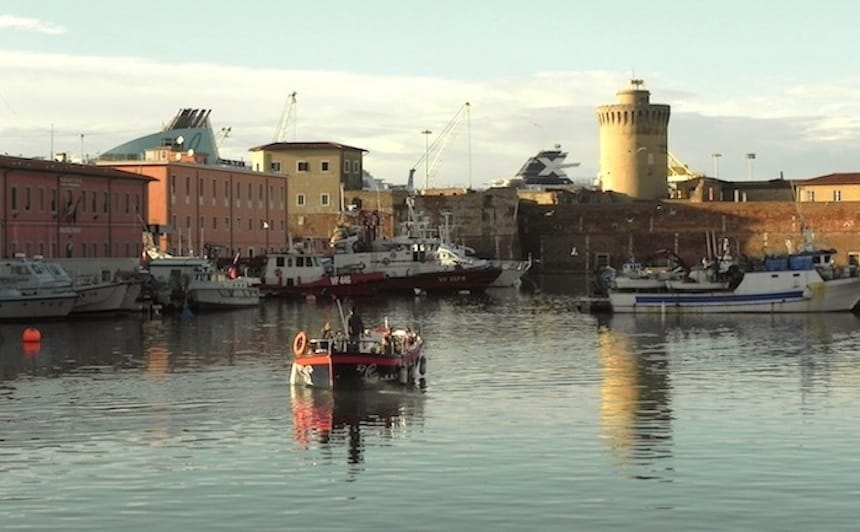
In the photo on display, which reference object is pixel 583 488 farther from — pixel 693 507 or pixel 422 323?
pixel 422 323

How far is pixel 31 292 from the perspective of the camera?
242 feet

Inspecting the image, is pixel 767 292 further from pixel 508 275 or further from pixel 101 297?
pixel 508 275

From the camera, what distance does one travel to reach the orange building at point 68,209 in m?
87.4

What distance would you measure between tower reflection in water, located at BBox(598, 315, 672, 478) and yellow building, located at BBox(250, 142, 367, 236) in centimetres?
8243

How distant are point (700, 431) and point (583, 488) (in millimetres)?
7881

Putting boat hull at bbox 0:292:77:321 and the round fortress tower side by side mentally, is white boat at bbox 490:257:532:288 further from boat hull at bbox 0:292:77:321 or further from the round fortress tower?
boat hull at bbox 0:292:77:321

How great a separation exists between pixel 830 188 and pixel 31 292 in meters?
101

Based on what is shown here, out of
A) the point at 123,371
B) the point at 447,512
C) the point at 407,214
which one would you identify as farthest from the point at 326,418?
the point at 407,214

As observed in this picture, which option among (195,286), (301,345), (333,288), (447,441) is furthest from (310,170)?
(447,441)

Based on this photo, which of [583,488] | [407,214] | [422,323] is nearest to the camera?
[583,488]

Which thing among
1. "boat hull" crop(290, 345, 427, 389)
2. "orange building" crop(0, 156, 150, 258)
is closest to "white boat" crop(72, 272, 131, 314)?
"orange building" crop(0, 156, 150, 258)

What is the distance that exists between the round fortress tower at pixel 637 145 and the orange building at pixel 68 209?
71.9 metres

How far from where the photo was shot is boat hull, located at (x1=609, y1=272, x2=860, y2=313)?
271 feet

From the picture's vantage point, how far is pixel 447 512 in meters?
26.9
